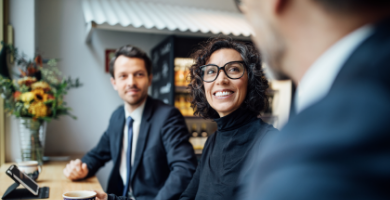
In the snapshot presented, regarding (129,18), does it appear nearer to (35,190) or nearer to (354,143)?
(35,190)

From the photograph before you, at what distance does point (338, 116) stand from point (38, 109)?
243cm

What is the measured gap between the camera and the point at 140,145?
2.03 meters

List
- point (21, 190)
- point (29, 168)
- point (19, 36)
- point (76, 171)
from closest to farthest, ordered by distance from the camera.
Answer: point (21, 190)
point (29, 168)
point (76, 171)
point (19, 36)

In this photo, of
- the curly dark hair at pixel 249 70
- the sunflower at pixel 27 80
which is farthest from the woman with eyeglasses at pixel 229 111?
the sunflower at pixel 27 80

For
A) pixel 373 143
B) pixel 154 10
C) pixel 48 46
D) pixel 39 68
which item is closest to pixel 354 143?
pixel 373 143

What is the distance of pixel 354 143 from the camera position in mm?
302

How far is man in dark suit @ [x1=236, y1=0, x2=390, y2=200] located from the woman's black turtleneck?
84 centimetres

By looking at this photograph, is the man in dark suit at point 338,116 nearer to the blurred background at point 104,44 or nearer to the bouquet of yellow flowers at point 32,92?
the bouquet of yellow flowers at point 32,92

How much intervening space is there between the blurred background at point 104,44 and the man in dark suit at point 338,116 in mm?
2616

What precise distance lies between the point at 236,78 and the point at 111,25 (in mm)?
1810

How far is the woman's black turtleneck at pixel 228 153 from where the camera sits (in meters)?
1.20

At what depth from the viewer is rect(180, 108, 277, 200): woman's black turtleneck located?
1.20 metres

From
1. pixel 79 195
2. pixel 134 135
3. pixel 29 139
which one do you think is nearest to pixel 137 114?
pixel 134 135

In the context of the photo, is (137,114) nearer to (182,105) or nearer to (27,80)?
(27,80)
